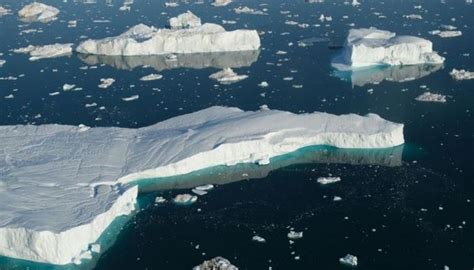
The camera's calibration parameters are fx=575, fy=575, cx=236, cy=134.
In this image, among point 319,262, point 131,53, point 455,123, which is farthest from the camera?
point 131,53

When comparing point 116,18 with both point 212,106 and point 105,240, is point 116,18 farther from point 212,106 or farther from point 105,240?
point 105,240

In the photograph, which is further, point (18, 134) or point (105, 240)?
point (18, 134)

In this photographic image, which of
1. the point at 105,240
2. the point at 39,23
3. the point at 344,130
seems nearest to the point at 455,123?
the point at 344,130

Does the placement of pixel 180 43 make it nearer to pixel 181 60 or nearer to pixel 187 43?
pixel 187 43

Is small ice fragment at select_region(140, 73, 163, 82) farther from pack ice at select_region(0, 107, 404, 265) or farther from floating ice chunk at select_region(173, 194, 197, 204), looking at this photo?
floating ice chunk at select_region(173, 194, 197, 204)

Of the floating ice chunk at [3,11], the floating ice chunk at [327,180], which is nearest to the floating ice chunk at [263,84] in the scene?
the floating ice chunk at [327,180]

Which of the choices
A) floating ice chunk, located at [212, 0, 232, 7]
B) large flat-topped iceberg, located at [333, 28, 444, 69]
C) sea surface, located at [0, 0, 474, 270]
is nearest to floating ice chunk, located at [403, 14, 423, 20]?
sea surface, located at [0, 0, 474, 270]

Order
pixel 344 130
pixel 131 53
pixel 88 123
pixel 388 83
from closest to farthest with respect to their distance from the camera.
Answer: pixel 344 130 < pixel 88 123 < pixel 388 83 < pixel 131 53
